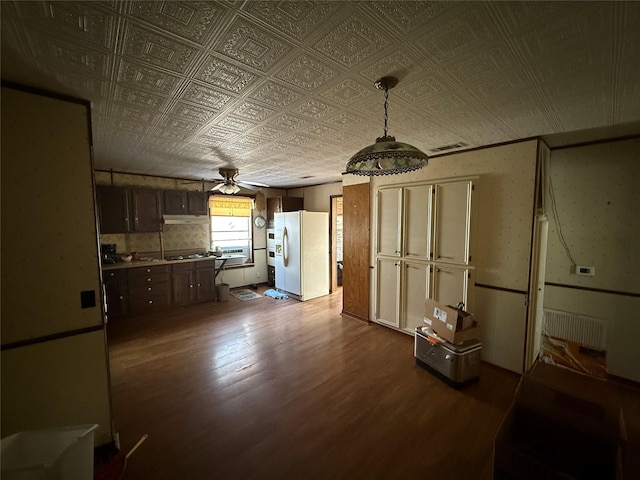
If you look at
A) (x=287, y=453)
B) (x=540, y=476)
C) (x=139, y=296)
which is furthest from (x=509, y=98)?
(x=139, y=296)

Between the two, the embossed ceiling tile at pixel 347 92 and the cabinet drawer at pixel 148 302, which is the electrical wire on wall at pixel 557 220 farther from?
the cabinet drawer at pixel 148 302

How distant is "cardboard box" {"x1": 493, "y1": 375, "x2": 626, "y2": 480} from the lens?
3.84 feet

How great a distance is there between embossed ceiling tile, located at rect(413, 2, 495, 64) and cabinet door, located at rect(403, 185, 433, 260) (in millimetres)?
2123

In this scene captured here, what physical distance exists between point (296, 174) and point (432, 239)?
2.60 m

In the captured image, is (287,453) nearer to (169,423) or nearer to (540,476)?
(169,423)

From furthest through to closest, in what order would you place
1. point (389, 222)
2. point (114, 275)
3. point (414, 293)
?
point (114, 275) < point (389, 222) < point (414, 293)

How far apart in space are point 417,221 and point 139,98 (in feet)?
10.2

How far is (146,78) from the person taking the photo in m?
1.54

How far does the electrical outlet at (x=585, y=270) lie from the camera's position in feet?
9.38

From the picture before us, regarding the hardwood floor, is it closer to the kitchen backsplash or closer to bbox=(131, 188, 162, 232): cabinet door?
the kitchen backsplash

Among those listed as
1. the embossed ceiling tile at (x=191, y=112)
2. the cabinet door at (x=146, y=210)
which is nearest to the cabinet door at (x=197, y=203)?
the cabinet door at (x=146, y=210)

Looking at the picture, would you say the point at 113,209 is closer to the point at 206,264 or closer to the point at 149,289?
the point at 149,289

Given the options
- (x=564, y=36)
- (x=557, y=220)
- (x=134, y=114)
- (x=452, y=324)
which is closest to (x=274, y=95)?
(x=134, y=114)

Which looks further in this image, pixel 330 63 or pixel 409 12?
pixel 330 63
